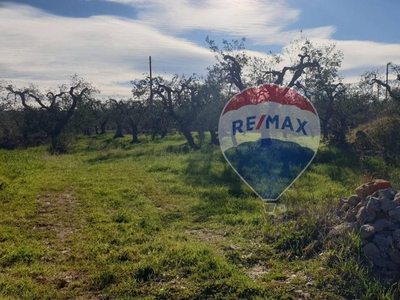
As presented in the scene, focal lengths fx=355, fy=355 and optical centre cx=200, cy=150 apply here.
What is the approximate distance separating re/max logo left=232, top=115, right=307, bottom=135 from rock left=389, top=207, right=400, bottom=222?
4.23 meters

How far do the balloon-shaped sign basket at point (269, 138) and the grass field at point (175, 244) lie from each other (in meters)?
0.47

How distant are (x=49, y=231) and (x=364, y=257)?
185 inches

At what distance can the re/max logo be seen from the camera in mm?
9297

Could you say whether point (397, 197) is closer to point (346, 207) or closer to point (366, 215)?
point (366, 215)

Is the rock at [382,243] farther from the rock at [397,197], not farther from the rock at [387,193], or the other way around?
the rock at [387,193]

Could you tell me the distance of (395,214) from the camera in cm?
436

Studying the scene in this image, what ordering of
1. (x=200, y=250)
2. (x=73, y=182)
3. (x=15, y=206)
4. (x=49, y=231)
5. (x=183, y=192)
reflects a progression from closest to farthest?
(x=200, y=250) < (x=49, y=231) < (x=15, y=206) < (x=183, y=192) < (x=73, y=182)

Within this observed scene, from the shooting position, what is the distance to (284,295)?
3.66 meters

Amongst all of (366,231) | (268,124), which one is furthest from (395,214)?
(268,124)

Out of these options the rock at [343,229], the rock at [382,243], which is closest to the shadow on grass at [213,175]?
the rock at [343,229]

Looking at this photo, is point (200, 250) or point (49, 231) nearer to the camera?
point (200, 250)

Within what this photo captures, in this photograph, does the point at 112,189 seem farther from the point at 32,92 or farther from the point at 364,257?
the point at 32,92

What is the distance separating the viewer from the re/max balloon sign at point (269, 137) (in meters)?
8.97

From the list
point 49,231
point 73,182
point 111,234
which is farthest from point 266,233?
point 73,182
